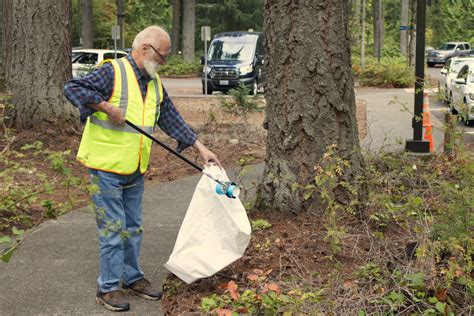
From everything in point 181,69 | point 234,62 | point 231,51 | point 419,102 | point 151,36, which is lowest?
point 181,69

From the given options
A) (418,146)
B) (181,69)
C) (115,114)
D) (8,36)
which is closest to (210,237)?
(115,114)

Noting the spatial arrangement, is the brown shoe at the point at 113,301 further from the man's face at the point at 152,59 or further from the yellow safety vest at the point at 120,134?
the man's face at the point at 152,59

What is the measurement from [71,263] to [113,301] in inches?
44.3

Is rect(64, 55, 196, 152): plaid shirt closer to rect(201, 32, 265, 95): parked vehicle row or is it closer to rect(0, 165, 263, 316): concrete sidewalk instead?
rect(0, 165, 263, 316): concrete sidewalk

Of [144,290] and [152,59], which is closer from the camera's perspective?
[152,59]

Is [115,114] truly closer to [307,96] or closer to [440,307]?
[307,96]

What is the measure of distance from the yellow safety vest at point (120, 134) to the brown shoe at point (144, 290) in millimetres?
863

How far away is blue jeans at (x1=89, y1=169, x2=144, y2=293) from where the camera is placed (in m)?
4.92

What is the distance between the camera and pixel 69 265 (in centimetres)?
593

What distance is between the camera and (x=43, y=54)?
36.4 feet

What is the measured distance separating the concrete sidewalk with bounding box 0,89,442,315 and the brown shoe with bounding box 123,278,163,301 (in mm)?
58

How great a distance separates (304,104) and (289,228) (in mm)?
1004

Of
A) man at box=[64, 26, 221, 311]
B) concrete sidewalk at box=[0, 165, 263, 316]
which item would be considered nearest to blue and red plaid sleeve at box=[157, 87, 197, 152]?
man at box=[64, 26, 221, 311]

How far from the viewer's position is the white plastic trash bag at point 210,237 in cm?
500
